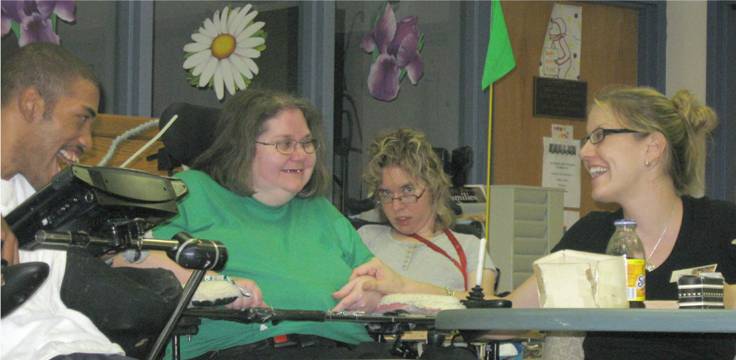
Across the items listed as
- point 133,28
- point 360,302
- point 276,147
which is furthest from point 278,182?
point 133,28

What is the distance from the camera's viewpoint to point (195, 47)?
541 centimetres

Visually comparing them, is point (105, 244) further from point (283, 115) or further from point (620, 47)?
point (620, 47)

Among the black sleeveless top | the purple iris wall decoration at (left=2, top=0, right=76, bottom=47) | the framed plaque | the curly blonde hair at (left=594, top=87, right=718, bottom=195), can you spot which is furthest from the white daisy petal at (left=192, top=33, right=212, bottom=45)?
the black sleeveless top

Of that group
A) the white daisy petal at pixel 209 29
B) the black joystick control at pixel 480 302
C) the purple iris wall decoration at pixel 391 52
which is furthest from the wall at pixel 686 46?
the black joystick control at pixel 480 302

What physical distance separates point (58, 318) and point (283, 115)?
1.56 m

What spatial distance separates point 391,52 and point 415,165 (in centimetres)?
207

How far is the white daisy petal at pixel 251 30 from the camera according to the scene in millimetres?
5520

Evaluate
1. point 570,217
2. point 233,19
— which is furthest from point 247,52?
point 570,217

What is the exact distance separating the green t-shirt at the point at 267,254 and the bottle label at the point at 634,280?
1005 millimetres

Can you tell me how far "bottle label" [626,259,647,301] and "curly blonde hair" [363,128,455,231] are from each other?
1.87 meters

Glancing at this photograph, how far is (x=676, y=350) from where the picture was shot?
2725 millimetres

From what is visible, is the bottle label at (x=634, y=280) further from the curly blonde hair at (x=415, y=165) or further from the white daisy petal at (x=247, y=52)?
the white daisy petal at (x=247, y=52)

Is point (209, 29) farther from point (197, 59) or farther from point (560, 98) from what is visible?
point (560, 98)

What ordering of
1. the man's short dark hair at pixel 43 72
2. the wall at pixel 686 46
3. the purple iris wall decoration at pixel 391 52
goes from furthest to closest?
the wall at pixel 686 46, the purple iris wall decoration at pixel 391 52, the man's short dark hair at pixel 43 72
